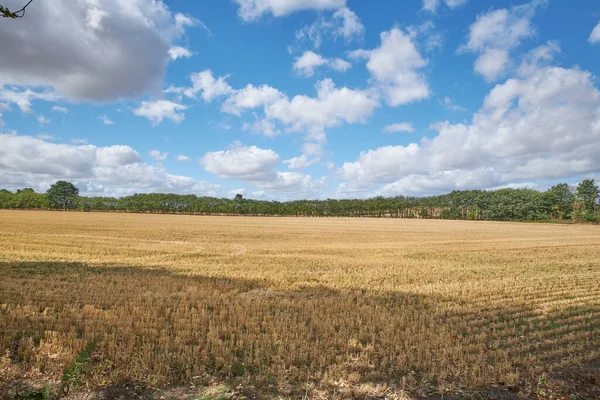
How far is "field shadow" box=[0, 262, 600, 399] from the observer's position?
666cm

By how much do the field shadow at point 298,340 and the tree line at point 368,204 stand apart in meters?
146

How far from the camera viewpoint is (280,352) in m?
7.84

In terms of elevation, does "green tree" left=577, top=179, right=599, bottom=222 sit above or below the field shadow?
above

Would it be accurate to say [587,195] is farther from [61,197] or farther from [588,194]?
[61,197]

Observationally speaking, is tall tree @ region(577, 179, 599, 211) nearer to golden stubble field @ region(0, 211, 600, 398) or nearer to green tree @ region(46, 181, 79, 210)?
golden stubble field @ region(0, 211, 600, 398)

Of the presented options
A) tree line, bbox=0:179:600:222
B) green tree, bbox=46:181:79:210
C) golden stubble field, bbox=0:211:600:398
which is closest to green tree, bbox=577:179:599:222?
tree line, bbox=0:179:600:222

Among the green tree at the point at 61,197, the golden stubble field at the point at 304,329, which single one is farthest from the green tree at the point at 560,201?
the green tree at the point at 61,197

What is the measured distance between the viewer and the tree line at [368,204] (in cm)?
13250

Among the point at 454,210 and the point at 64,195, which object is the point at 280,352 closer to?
the point at 454,210

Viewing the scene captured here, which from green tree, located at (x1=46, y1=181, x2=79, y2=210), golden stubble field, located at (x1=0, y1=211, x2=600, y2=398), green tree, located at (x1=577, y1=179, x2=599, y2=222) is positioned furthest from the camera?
green tree, located at (x1=46, y1=181, x2=79, y2=210)

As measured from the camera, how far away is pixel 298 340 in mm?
8492

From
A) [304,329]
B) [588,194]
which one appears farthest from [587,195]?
[304,329]

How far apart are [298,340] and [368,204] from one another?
164 metres

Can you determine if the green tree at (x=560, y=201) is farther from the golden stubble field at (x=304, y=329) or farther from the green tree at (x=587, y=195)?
the golden stubble field at (x=304, y=329)
